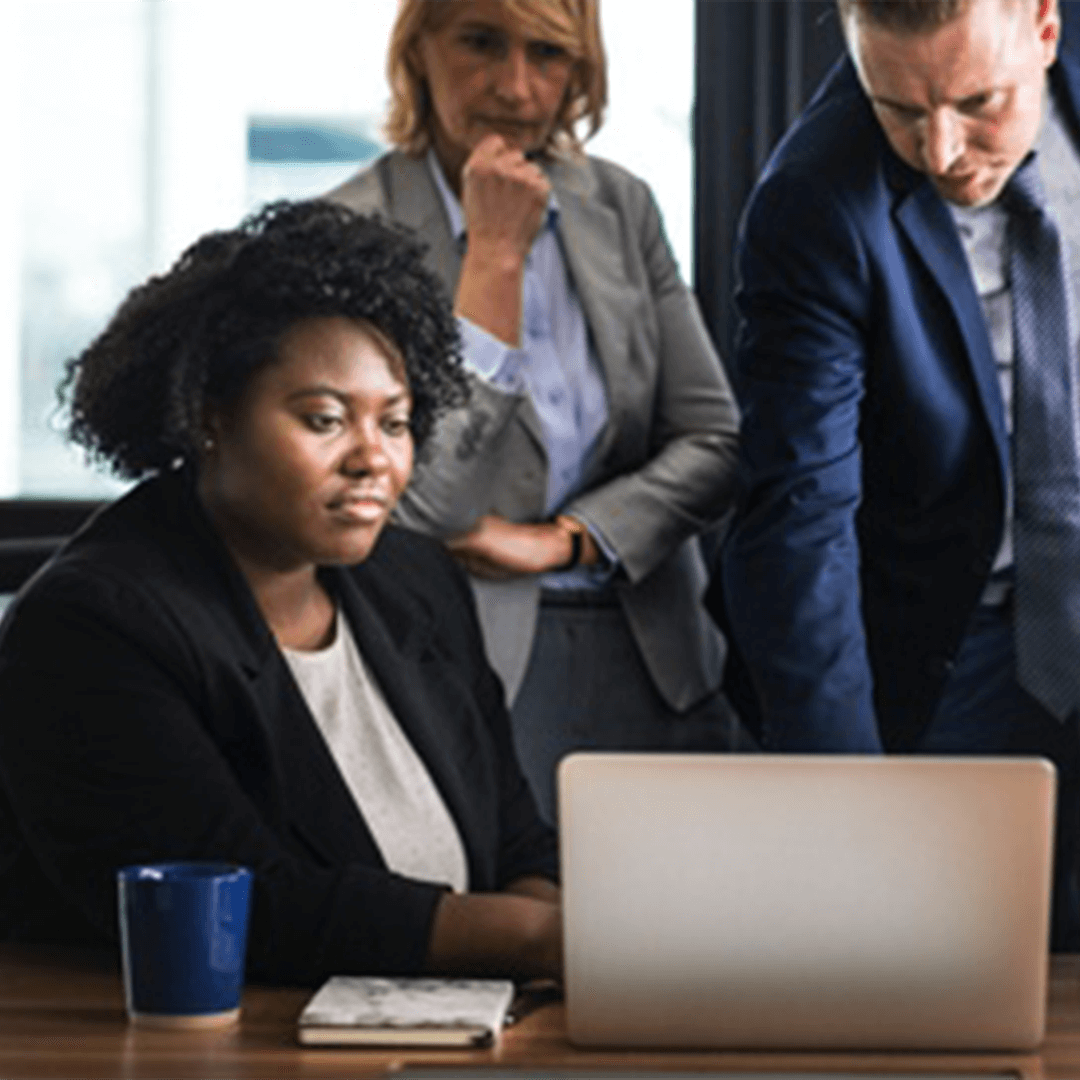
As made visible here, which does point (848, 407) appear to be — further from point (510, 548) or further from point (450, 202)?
point (450, 202)

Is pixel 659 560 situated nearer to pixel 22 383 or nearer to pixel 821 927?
pixel 22 383

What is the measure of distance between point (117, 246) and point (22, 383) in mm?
238

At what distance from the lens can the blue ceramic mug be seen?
1.75 meters

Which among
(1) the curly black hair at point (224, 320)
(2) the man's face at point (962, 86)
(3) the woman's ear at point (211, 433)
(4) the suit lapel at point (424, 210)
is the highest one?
(2) the man's face at point (962, 86)

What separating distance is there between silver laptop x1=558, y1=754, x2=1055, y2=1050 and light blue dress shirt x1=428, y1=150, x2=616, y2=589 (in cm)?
131

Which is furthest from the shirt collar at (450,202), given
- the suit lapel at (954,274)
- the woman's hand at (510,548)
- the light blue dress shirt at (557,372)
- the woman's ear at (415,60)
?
the suit lapel at (954,274)

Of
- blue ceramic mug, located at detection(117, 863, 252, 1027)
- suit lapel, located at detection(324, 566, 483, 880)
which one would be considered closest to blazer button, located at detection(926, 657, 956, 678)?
suit lapel, located at detection(324, 566, 483, 880)

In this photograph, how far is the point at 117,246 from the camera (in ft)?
11.7

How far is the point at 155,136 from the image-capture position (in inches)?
140

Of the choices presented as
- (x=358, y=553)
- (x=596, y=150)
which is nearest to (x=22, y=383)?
(x=596, y=150)

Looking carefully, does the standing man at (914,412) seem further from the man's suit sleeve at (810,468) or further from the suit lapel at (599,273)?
the suit lapel at (599,273)

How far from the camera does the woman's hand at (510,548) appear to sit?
9.60 ft

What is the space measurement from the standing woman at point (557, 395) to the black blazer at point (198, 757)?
551mm

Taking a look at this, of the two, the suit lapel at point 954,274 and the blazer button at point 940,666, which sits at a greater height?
the suit lapel at point 954,274
